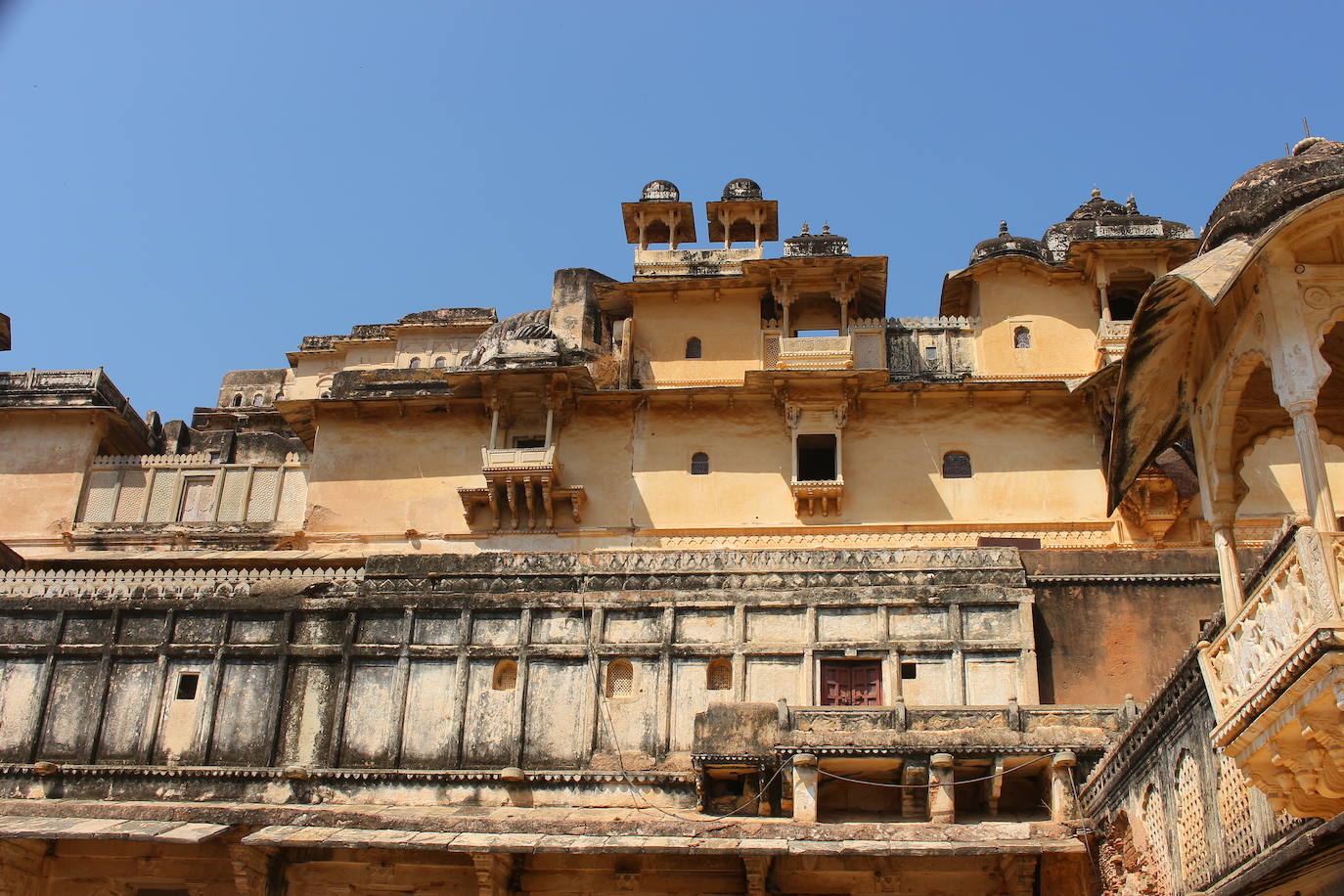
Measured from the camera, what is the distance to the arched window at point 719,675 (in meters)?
19.0

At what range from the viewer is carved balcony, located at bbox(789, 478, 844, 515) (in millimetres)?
25109

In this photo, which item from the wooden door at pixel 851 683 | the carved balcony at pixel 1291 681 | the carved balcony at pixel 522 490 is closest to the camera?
the carved balcony at pixel 1291 681

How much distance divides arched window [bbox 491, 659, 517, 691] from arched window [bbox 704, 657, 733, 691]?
104 inches

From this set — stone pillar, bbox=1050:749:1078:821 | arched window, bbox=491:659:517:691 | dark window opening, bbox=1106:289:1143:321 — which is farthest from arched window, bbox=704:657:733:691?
dark window opening, bbox=1106:289:1143:321

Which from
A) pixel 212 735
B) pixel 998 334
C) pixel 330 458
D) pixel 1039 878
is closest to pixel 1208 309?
pixel 1039 878

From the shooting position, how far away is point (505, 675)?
19469mm

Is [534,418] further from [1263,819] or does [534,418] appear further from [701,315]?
[1263,819]

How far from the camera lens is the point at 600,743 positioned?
61.0ft

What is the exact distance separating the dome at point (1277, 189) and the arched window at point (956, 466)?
618 inches

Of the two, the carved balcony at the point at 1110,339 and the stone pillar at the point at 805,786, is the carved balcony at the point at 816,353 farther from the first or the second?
the stone pillar at the point at 805,786

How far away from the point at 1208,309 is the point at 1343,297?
1.26 m

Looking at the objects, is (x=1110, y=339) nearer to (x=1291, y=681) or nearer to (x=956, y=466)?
(x=956, y=466)

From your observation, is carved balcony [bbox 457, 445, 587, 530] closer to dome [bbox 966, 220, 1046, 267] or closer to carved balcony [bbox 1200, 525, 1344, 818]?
A: dome [bbox 966, 220, 1046, 267]

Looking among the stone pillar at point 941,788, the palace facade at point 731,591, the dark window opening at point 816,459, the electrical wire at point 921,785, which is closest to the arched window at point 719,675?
the palace facade at point 731,591
